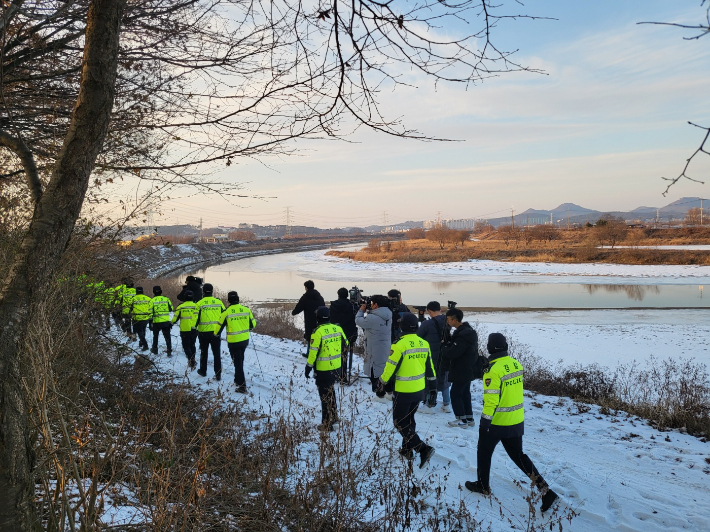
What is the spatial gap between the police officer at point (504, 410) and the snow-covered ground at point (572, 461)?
0.40m

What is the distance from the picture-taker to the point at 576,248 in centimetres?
4853

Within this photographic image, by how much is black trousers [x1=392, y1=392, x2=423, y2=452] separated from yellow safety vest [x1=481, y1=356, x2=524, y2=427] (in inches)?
40.8

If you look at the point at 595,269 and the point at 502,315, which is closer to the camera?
the point at 502,315

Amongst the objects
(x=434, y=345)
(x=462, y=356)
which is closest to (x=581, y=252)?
(x=434, y=345)

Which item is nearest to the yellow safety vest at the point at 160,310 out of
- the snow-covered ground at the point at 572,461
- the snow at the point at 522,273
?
the snow-covered ground at the point at 572,461

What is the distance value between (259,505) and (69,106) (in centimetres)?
424

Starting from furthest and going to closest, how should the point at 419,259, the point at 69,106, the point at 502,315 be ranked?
the point at 419,259 < the point at 502,315 < the point at 69,106

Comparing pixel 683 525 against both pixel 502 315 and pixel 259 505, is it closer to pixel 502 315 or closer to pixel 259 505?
pixel 259 505

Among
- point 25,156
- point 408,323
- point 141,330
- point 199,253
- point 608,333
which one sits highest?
point 25,156

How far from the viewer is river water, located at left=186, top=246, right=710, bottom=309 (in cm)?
2448

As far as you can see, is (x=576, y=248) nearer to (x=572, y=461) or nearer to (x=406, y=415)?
(x=572, y=461)

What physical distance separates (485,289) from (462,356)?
80.5 ft

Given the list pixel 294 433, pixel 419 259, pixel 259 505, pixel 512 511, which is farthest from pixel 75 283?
pixel 419 259

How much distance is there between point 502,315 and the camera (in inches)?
835
